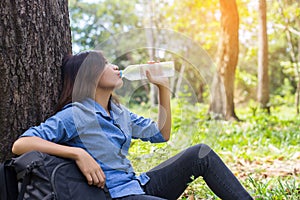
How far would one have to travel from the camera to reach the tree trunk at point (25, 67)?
2.07 m

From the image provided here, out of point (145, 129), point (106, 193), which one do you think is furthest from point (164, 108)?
point (106, 193)

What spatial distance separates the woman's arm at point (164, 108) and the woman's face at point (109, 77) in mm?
252

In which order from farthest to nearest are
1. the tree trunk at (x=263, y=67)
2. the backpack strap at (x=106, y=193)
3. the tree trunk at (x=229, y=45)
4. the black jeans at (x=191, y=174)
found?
the tree trunk at (x=263, y=67) → the tree trunk at (x=229, y=45) → the black jeans at (x=191, y=174) → the backpack strap at (x=106, y=193)

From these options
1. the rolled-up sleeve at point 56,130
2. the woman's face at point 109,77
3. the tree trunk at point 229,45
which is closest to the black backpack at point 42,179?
the rolled-up sleeve at point 56,130

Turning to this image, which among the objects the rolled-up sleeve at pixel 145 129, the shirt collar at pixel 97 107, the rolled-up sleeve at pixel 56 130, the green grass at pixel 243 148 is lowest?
the green grass at pixel 243 148

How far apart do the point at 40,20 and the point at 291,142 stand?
145 inches

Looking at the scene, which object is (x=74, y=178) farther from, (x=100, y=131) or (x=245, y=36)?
(x=245, y=36)

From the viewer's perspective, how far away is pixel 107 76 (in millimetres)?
2041

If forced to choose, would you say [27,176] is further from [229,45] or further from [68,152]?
[229,45]

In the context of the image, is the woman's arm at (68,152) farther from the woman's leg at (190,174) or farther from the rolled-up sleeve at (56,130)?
the woman's leg at (190,174)

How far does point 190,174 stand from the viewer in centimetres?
218

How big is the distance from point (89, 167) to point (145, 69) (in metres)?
0.63

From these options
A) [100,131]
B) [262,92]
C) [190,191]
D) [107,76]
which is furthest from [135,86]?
[262,92]

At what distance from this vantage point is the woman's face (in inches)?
80.1
